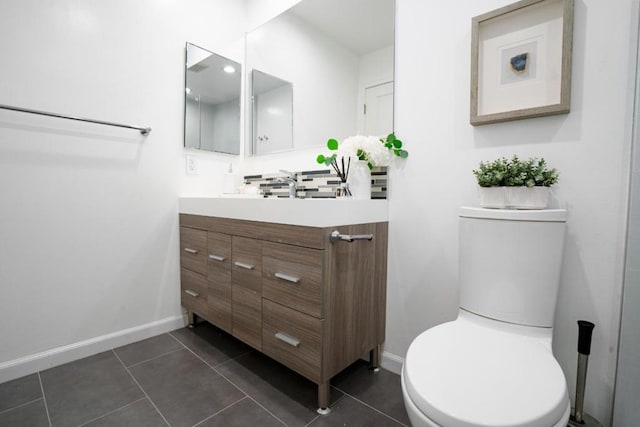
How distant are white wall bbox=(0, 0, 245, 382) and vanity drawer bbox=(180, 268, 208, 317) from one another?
7cm

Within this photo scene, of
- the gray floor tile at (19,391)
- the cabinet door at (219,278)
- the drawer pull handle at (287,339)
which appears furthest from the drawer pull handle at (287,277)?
the gray floor tile at (19,391)

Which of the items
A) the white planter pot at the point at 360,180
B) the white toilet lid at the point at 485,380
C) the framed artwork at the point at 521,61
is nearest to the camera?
the white toilet lid at the point at 485,380

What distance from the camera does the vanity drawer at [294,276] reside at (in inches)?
43.9

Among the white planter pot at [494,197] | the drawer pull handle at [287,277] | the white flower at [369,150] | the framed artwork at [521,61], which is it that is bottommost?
the drawer pull handle at [287,277]

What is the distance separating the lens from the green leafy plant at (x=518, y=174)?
0.98 metres

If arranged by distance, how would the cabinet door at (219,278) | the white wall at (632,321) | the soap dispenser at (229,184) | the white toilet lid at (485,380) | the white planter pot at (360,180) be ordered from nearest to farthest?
the white toilet lid at (485,380), the white wall at (632,321), the white planter pot at (360,180), the cabinet door at (219,278), the soap dispenser at (229,184)

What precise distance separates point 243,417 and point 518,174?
1.35 m

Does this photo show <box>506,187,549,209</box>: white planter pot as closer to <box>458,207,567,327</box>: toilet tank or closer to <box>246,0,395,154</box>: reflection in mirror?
<box>458,207,567,327</box>: toilet tank

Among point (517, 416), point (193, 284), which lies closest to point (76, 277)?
point (193, 284)

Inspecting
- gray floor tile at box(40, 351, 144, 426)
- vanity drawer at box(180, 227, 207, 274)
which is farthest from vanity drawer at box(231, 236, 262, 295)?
gray floor tile at box(40, 351, 144, 426)

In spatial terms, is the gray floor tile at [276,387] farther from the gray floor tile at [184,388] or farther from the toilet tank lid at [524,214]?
the toilet tank lid at [524,214]

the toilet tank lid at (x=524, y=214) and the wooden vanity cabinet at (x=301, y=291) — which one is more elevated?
the toilet tank lid at (x=524, y=214)

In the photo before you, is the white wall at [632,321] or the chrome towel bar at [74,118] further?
the chrome towel bar at [74,118]

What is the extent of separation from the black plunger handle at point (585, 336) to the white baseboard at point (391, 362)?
2.37ft
